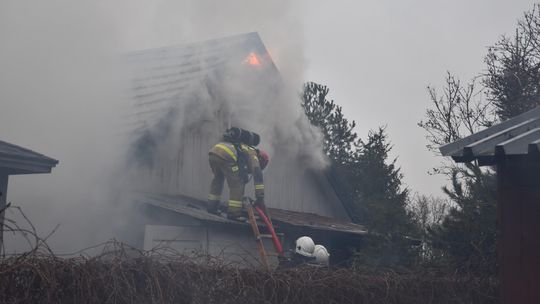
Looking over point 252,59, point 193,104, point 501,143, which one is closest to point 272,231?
point 193,104

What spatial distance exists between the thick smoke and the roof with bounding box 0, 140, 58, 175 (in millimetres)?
2420

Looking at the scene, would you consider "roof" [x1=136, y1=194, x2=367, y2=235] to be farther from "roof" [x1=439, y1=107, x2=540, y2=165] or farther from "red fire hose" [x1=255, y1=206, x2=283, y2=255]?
"roof" [x1=439, y1=107, x2=540, y2=165]

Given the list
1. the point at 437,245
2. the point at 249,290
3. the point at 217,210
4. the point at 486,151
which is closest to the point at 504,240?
the point at 486,151

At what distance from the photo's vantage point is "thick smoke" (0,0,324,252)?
1138 centimetres

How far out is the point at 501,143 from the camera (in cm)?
583

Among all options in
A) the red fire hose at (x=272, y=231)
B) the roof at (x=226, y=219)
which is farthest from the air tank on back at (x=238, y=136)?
the roof at (x=226, y=219)

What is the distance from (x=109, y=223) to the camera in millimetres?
11430

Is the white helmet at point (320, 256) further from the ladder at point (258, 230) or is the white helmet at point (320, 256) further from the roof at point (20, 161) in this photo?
the roof at point (20, 161)

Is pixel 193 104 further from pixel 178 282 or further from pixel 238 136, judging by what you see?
pixel 178 282

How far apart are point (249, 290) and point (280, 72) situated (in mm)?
9065

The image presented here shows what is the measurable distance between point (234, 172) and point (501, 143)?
6274mm

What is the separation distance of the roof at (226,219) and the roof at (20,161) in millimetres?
2435

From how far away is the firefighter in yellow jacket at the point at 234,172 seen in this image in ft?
37.9

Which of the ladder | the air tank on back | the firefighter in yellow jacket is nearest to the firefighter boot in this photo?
the firefighter in yellow jacket
